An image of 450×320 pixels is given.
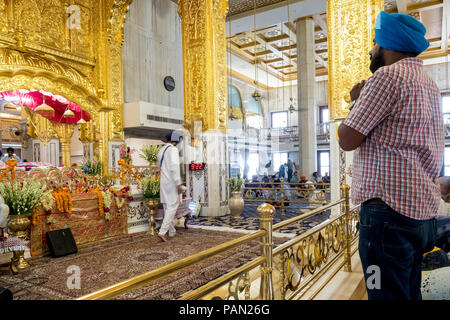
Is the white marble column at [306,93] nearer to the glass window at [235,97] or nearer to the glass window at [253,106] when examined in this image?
the glass window at [235,97]

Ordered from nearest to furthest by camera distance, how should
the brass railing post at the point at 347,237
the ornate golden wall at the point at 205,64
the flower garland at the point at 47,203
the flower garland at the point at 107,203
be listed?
the brass railing post at the point at 347,237, the flower garland at the point at 47,203, the flower garland at the point at 107,203, the ornate golden wall at the point at 205,64

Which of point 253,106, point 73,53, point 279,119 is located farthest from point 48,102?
point 279,119

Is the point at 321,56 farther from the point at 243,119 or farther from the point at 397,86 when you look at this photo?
the point at 397,86

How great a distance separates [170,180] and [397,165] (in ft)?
15.1

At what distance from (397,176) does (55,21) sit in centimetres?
952

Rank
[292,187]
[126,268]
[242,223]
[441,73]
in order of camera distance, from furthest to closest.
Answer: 1. [441,73]
2. [292,187]
3. [242,223]
4. [126,268]

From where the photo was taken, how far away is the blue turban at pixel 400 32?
1.28 meters

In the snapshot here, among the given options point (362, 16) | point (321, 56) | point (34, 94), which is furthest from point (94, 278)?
point (321, 56)

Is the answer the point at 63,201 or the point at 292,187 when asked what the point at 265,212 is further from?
the point at 292,187

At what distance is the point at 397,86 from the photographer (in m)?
1.21

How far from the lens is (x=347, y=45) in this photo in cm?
611

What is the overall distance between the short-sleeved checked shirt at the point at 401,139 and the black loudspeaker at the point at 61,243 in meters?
4.39

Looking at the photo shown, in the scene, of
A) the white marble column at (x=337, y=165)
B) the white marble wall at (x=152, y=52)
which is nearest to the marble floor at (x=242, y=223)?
the white marble column at (x=337, y=165)

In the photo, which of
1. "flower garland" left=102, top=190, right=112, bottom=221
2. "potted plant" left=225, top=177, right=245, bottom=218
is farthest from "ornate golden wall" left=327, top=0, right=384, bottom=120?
"flower garland" left=102, top=190, right=112, bottom=221
